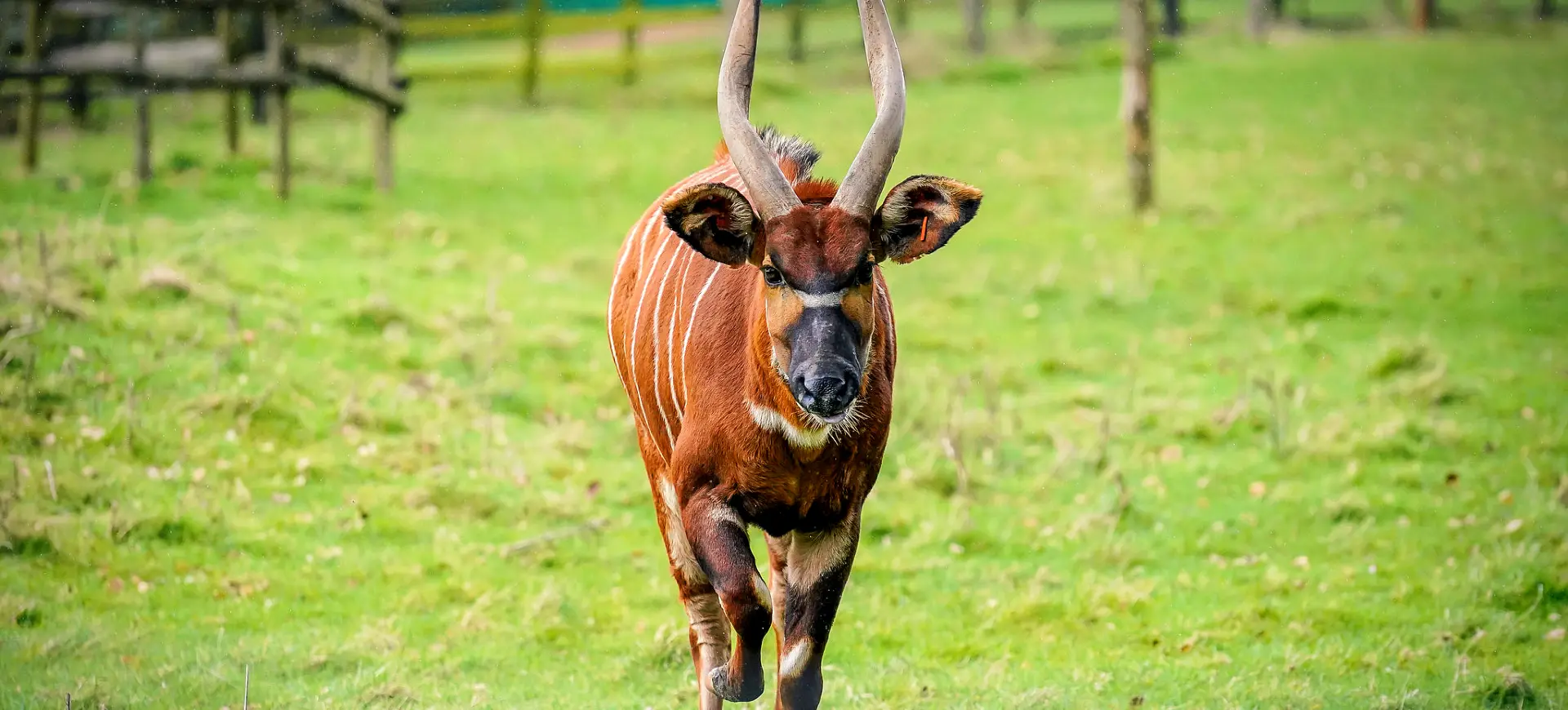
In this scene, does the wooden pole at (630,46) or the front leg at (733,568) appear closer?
the front leg at (733,568)

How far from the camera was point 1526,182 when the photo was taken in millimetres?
19266

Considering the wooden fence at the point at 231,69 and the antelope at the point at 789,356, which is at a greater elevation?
the antelope at the point at 789,356

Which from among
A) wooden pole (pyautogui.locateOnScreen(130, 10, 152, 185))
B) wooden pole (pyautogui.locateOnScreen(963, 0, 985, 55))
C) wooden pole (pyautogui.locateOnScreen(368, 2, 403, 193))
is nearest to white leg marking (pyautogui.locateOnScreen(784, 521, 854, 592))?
wooden pole (pyautogui.locateOnScreen(130, 10, 152, 185))

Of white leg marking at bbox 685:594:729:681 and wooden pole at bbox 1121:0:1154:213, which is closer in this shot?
white leg marking at bbox 685:594:729:681

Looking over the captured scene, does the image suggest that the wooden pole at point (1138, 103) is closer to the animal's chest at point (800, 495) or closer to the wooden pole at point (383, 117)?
the wooden pole at point (383, 117)

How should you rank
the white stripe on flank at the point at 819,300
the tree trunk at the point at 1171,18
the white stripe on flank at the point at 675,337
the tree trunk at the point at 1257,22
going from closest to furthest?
the white stripe on flank at the point at 819,300 < the white stripe on flank at the point at 675,337 < the tree trunk at the point at 1257,22 < the tree trunk at the point at 1171,18

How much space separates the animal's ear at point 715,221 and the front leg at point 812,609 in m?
0.98

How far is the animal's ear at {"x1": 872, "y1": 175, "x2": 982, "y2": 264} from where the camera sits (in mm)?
5129

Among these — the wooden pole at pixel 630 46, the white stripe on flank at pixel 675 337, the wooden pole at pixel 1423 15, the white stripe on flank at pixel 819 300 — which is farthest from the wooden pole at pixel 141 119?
the wooden pole at pixel 1423 15

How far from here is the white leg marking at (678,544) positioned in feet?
19.5

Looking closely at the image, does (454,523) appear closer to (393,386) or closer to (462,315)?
(393,386)

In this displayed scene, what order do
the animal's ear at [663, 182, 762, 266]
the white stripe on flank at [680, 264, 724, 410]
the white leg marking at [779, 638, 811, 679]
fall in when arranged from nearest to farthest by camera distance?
the animal's ear at [663, 182, 762, 266]
the white leg marking at [779, 638, 811, 679]
the white stripe on flank at [680, 264, 724, 410]

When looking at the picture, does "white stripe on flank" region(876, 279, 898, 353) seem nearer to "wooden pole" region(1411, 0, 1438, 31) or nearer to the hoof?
the hoof

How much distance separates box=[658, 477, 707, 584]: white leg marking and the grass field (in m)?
1.02
